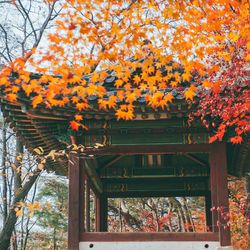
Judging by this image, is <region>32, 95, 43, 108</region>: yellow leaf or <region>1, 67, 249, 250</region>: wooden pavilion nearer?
<region>32, 95, 43, 108</region>: yellow leaf

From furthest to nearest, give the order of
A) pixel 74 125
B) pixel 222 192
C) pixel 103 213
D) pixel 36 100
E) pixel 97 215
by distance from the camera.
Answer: pixel 103 213 → pixel 97 215 → pixel 222 192 → pixel 74 125 → pixel 36 100

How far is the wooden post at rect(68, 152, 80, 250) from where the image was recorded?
7.42 metres

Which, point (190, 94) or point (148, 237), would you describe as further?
point (148, 237)

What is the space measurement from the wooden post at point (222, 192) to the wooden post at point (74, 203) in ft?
7.18

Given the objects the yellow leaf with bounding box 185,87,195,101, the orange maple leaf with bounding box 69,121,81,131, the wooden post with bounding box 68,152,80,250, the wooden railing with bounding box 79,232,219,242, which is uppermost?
the yellow leaf with bounding box 185,87,195,101

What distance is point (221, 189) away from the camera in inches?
295

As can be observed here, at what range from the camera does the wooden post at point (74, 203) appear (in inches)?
292

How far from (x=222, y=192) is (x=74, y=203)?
230cm

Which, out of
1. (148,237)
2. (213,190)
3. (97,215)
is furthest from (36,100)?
(97,215)

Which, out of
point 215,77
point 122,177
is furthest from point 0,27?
point 215,77

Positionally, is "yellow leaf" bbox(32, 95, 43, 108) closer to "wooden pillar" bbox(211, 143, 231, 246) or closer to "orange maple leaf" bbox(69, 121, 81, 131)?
"orange maple leaf" bbox(69, 121, 81, 131)

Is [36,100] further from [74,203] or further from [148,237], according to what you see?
[148,237]

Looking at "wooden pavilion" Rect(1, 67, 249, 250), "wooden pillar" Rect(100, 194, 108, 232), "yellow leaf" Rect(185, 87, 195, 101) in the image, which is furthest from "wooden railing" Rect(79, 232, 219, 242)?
"wooden pillar" Rect(100, 194, 108, 232)

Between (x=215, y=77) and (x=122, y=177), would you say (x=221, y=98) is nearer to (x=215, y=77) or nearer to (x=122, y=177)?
(x=215, y=77)
